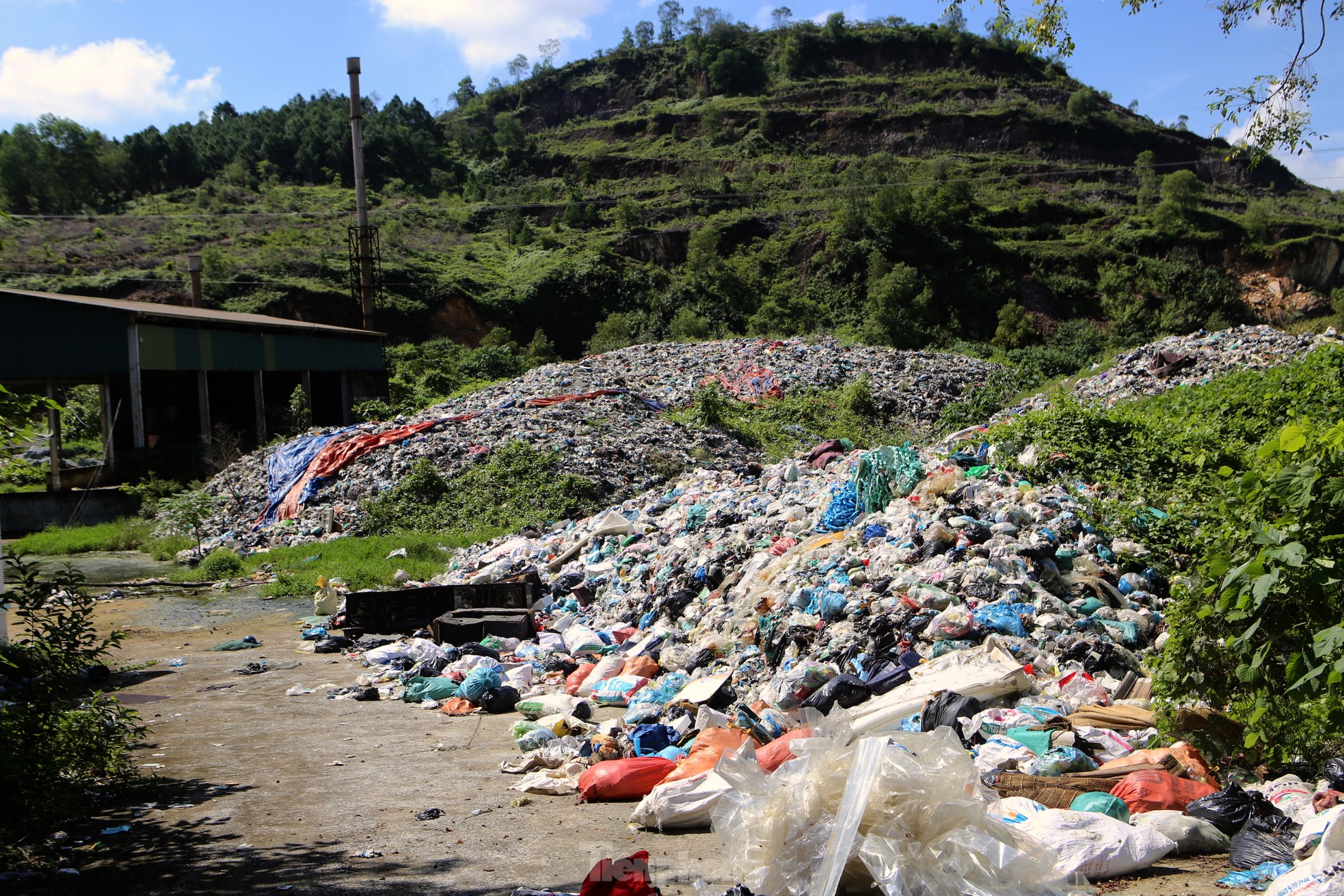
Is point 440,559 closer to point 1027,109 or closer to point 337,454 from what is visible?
point 337,454

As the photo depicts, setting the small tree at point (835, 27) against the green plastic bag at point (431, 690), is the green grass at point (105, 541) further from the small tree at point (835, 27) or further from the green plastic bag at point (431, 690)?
the small tree at point (835, 27)

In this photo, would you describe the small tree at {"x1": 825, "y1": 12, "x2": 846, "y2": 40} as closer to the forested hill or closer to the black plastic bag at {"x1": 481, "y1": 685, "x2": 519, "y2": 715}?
the forested hill

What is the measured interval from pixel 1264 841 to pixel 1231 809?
0.23 meters

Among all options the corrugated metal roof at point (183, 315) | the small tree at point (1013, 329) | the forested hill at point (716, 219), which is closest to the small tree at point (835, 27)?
the forested hill at point (716, 219)

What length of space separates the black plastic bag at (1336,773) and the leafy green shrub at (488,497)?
9485 mm

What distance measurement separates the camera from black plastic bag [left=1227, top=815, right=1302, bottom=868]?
3.11 meters

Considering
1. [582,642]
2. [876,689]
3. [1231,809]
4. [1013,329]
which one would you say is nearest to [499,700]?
[582,642]

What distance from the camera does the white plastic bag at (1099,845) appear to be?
10.2 feet

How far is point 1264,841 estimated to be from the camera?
10.3ft

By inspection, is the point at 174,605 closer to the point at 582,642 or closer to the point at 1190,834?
the point at 582,642

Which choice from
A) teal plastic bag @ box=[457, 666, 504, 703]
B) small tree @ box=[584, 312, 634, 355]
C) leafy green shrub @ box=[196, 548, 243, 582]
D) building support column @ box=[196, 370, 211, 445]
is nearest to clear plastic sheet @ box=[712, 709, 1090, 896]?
teal plastic bag @ box=[457, 666, 504, 703]

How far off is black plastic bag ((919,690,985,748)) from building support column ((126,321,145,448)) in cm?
1585

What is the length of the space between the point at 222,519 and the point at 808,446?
9.99 meters

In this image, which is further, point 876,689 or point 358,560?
point 358,560
